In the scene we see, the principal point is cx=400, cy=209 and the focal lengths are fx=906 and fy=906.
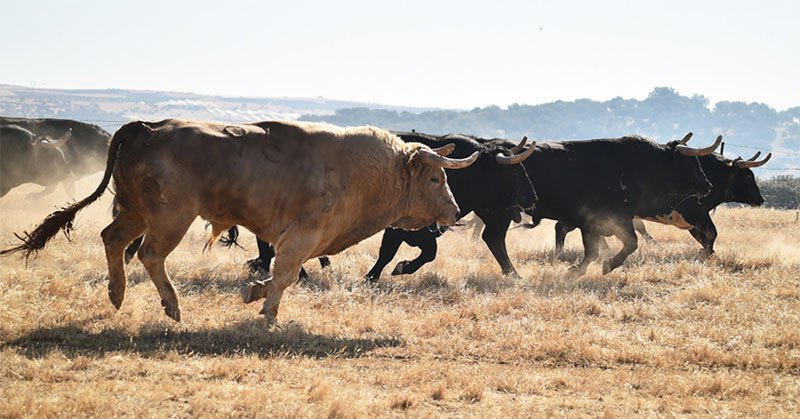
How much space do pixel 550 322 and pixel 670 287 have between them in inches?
121

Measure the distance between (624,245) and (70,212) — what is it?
793cm

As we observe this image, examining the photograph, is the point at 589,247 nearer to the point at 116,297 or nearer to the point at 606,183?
the point at 606,183

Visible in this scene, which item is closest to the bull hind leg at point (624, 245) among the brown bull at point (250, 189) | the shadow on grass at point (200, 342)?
the brown bull at point (250, 189)

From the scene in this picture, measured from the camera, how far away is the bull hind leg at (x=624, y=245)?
12630 mm

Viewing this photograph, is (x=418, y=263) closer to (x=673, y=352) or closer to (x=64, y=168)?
(x=673, y=352)

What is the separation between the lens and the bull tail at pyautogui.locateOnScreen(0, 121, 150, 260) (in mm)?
7773

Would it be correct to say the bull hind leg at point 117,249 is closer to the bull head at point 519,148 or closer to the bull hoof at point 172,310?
the bull hoof at point 172,310

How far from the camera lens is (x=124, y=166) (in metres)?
7.71

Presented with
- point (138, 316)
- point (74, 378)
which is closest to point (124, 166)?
point (138, 316)

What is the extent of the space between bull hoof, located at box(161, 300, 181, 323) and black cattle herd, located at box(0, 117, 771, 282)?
122 inches

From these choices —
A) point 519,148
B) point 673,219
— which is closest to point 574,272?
point 519,148

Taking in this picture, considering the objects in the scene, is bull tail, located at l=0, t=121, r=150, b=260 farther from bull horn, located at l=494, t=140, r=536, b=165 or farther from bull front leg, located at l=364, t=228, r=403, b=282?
bull horn, located at l=494, t=140, r=536, b=165

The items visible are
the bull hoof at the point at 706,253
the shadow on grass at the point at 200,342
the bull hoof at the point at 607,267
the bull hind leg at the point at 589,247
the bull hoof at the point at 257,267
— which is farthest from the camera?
the bull hoof at the point at 706,253

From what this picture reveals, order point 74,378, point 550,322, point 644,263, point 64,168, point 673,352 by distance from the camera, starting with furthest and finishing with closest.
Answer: point 64,168 → point 644,263 → point 550,322 → point 673,352 → point 74,378
